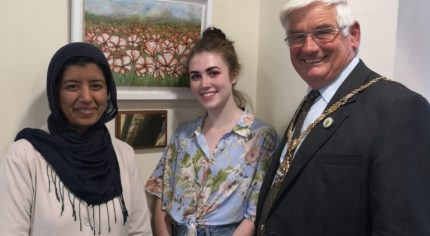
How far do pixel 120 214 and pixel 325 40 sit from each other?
2.75 ft

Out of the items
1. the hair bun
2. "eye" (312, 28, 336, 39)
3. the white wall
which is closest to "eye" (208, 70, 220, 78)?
the hair bun

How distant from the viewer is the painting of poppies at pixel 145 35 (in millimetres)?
1484

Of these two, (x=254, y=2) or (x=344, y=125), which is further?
(x=254, y=2)

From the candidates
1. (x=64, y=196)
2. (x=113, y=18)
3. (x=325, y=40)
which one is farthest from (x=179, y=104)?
(x=325, y=40)

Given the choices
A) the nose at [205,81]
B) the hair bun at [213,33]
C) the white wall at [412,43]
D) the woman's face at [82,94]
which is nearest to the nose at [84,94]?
the woman's face at [82,94]

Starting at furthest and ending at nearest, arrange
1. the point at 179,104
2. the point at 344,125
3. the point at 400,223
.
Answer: the point at 179,104, the point at 344,125, the point at 400,223

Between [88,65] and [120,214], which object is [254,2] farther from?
[120,214]

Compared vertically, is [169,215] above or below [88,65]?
below

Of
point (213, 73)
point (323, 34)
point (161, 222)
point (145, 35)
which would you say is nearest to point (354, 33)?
point (323, 34)

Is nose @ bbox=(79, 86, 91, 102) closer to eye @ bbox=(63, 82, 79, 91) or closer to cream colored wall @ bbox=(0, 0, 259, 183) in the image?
eye @ bbox=(63, 82, 79, 91)

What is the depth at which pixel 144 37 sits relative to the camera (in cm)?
159

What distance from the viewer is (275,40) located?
1795mm

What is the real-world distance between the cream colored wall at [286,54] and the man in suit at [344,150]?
16.4 inches

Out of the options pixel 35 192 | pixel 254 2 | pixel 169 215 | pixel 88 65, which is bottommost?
pixel 169 215
